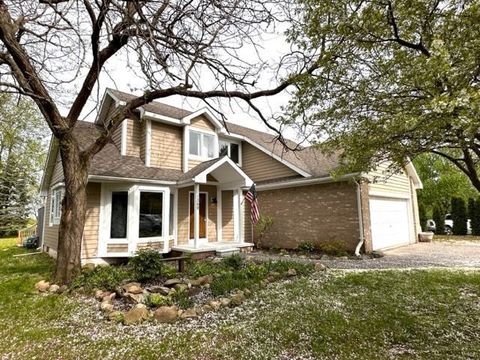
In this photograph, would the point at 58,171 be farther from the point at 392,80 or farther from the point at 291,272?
the point at 392,80

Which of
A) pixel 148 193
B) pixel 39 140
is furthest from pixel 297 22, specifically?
pixel 39 140

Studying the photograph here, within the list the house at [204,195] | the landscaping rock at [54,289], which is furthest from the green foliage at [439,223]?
the landscaping rock at [54,289]

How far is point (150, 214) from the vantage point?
10.7 meters

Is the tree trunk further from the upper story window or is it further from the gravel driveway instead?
the upper story window

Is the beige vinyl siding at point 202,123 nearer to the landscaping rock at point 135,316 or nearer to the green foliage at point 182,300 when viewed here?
the green foliage at point 182,300

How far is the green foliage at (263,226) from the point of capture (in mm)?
13948

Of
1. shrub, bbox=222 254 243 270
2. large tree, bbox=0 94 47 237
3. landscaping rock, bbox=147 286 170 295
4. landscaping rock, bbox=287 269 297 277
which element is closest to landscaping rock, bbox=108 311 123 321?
landscaping rock, bbox=147 286 170 295

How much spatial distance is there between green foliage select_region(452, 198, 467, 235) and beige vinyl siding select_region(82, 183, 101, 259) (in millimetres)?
23401

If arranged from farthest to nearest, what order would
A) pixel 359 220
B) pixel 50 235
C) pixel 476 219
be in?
1. pixel 476 219
2. pixel 50 235
3. pixel 359 220

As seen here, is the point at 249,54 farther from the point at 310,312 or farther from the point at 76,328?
the point at 76,328

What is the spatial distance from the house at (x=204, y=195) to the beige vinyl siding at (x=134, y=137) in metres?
0.04

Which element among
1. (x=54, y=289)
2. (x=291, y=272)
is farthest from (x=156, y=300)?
(x=291, y=272)

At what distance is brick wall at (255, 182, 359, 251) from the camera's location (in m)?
11.2

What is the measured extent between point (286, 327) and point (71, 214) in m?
6.01
